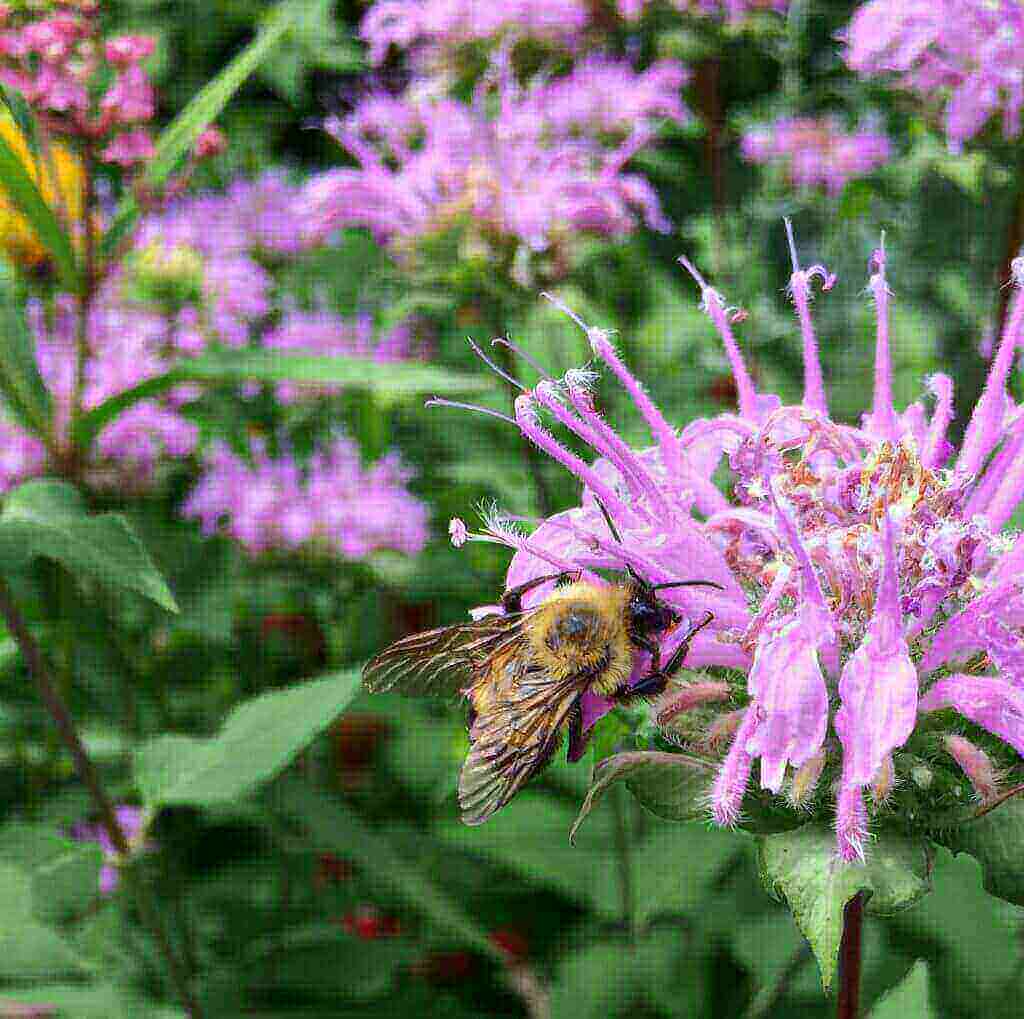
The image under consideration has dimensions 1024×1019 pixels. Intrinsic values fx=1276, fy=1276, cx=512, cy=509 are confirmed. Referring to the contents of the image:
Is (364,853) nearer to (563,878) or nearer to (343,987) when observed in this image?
(343,987)

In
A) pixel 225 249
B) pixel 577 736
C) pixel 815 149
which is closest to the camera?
pixel 577 736

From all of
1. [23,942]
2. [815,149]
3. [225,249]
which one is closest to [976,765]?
[23,942]

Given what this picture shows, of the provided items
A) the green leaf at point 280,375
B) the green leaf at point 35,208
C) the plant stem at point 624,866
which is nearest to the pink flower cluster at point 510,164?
the green leaf at point 280,375

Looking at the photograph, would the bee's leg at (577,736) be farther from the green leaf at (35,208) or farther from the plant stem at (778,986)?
the green leaf at (35,208)

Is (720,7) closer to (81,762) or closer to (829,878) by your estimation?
(81,762)

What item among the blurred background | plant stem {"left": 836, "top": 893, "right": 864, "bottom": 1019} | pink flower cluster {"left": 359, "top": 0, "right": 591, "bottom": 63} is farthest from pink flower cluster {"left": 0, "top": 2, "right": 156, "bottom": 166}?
plant stem {"left": 836, "top": 893, "right": 864, "bottom": 1019}

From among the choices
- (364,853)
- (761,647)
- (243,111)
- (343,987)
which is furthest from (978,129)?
(243,111)

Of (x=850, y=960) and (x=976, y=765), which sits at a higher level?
(x=976, y=765)
